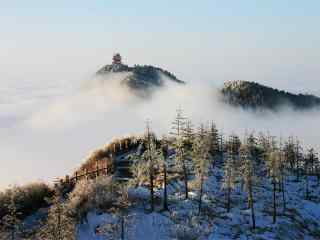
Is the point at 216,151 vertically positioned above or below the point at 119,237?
above

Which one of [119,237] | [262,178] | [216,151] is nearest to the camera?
[119,237]

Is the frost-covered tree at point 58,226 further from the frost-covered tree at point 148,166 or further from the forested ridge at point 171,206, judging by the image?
the frost-covered tree at point 148,166

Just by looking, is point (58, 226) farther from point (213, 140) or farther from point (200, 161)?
point (213, 140)

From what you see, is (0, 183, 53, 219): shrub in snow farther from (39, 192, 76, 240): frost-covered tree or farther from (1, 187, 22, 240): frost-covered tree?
(39, 192, 76, 240): frost-covered tree

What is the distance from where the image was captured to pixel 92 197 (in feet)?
294

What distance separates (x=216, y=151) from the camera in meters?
140

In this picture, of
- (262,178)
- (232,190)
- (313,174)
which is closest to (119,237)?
(232,190)

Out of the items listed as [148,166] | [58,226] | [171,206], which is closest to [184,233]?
[171,206]

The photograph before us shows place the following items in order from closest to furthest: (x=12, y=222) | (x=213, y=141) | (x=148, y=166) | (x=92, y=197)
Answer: (x=12, y=222)
(x=92, y=197)
(x=148, y=166)
(x=213, y=141)

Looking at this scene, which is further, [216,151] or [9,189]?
[216,151]

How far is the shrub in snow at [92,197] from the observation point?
8775cm

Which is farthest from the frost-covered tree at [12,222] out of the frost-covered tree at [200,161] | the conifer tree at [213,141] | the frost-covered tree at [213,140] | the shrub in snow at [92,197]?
the conifer tree at [213,141]

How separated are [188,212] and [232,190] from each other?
64.8ft

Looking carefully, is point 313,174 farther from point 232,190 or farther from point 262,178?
point 232,190
